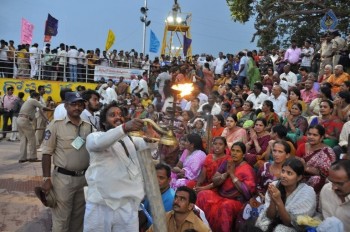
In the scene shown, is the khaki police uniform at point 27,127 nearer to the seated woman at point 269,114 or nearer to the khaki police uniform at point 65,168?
the seated woman at point 269,114

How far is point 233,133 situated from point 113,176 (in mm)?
3865

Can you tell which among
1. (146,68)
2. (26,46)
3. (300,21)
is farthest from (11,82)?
(300,21)

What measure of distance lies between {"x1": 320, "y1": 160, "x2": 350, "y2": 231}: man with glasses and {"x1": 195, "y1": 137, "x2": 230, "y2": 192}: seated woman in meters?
1.87

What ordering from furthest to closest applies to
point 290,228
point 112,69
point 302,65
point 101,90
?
point 112,69, point 101,90, point 302,65, point 290,228

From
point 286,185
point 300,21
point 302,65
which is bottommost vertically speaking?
point 286,185

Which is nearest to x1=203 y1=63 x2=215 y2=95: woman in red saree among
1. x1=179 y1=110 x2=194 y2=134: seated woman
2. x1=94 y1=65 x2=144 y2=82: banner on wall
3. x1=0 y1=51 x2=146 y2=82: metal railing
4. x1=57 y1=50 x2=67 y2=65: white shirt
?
x1=179 y1=110 x2=194 y2=134: seated woman

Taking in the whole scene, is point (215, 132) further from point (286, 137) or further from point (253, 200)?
point (253, 200)

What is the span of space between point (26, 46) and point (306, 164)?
1581 centimetres

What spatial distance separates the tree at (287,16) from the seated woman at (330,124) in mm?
11095

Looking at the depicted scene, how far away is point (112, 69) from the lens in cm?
1912

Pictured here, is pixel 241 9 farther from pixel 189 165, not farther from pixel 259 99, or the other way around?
pixel 189 165

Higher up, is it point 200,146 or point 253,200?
point 200,146

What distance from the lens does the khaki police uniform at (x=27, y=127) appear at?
407 inches

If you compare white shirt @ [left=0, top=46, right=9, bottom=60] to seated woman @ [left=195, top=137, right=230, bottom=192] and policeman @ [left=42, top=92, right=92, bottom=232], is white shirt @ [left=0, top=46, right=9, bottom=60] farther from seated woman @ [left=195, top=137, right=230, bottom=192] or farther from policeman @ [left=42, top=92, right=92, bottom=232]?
policeman @ [left=42, top=92, right=92, bottom=232]
